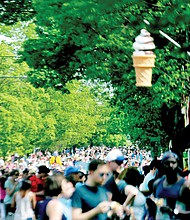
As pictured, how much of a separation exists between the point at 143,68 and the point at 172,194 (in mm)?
5223

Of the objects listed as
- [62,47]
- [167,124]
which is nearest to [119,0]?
[62,47]

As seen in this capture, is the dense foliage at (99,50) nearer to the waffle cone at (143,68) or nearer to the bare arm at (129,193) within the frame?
the waffle cone at (143,68)

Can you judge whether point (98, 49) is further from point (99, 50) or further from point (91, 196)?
point (91, 196)

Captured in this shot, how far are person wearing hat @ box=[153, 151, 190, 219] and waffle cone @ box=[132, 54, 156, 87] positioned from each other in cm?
460

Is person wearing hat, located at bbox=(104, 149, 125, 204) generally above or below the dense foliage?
above

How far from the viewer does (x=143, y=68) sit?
676 inches

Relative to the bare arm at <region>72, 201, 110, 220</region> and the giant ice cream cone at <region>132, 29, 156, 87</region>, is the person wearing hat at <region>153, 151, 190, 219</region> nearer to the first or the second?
the bare arm at <region>72, 201, 110, 220</region>

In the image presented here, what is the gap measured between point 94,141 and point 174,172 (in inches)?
4479

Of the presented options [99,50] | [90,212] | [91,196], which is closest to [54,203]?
[91,196]

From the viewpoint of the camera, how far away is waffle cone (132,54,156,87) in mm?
17094

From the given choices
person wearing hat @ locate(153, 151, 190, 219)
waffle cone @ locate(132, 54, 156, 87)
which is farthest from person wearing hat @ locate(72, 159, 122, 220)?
waffle cone @ locate(132, 54, 156, 87)

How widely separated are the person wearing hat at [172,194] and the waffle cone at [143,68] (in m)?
4.60

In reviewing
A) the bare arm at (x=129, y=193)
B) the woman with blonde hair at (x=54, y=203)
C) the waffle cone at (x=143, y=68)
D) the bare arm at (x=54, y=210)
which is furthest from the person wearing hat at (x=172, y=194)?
the waffle cone at (x=143, y=68)

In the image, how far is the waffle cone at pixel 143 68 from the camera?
1709 cm
